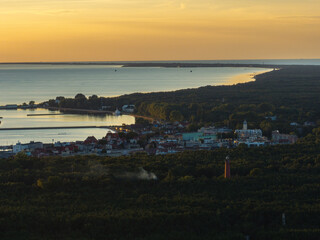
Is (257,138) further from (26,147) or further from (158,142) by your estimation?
(26,147)

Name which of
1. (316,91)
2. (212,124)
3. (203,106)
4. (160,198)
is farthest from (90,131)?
(316,91)

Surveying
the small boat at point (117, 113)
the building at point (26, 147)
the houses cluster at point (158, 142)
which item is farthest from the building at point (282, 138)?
the small boat at point (117, 113)

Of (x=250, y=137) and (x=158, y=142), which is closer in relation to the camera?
(x=158, y=142)

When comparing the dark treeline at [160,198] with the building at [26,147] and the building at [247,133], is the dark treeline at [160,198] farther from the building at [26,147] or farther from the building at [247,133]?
the building at [247,133]

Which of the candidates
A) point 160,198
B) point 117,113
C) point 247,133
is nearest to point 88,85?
point 117,113

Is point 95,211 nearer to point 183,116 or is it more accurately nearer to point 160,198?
point 160,198

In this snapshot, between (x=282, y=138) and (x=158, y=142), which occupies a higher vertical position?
(x=158, y=142)

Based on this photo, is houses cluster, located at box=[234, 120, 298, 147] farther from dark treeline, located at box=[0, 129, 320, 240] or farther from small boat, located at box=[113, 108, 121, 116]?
small boat, located at box=[113, 108, 121, 116]
